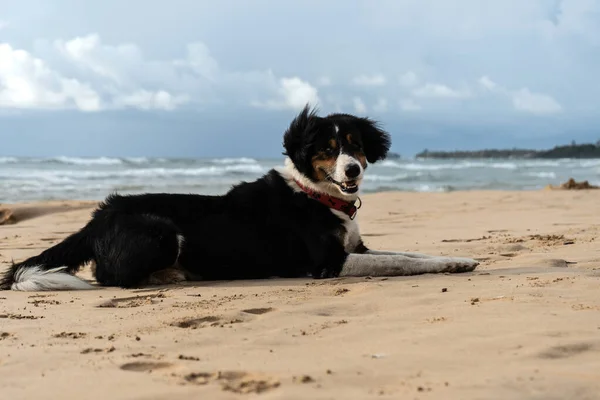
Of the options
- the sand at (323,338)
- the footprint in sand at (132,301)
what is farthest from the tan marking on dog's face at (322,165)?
the footprint in sand at (132,301)

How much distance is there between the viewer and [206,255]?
19.1 ft

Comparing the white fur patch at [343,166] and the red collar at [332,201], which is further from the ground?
the white fur patch at [343,166]

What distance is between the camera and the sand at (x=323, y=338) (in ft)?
Answer: 8.39

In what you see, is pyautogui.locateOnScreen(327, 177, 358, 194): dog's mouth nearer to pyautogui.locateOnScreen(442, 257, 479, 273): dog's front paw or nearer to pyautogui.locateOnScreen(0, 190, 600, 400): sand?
pyautogui.locateOnScreen(0, 190, 600, 400): sand

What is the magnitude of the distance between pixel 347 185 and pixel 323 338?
105 inches

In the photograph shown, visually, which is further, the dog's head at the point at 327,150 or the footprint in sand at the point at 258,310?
the dog's head at the point at 327,150

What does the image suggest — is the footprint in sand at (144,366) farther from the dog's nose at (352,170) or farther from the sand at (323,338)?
the dog's nose at (352,170)

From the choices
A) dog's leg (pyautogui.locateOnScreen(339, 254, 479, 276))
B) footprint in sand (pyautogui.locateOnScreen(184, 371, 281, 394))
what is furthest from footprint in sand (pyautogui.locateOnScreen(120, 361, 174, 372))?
dog's leg (pyautogui.locateOnScreen(339, 254, 479, 276))

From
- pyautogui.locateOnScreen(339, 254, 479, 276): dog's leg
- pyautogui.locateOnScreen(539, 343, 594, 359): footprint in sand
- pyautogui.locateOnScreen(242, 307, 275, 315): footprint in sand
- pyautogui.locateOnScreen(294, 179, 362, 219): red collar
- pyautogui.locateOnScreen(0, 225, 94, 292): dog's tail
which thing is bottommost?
pyautogui.locateOnScreen(539, 343, 594, 359): footprint in sand

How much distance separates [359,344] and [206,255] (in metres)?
2.86

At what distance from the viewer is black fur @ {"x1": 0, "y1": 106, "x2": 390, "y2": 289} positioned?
18.2ft

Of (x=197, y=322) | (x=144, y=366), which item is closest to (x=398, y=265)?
(x=197, y=322)

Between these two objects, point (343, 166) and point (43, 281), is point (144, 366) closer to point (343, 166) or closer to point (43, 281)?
point (43, 281)

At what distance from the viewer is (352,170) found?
18.9ft
